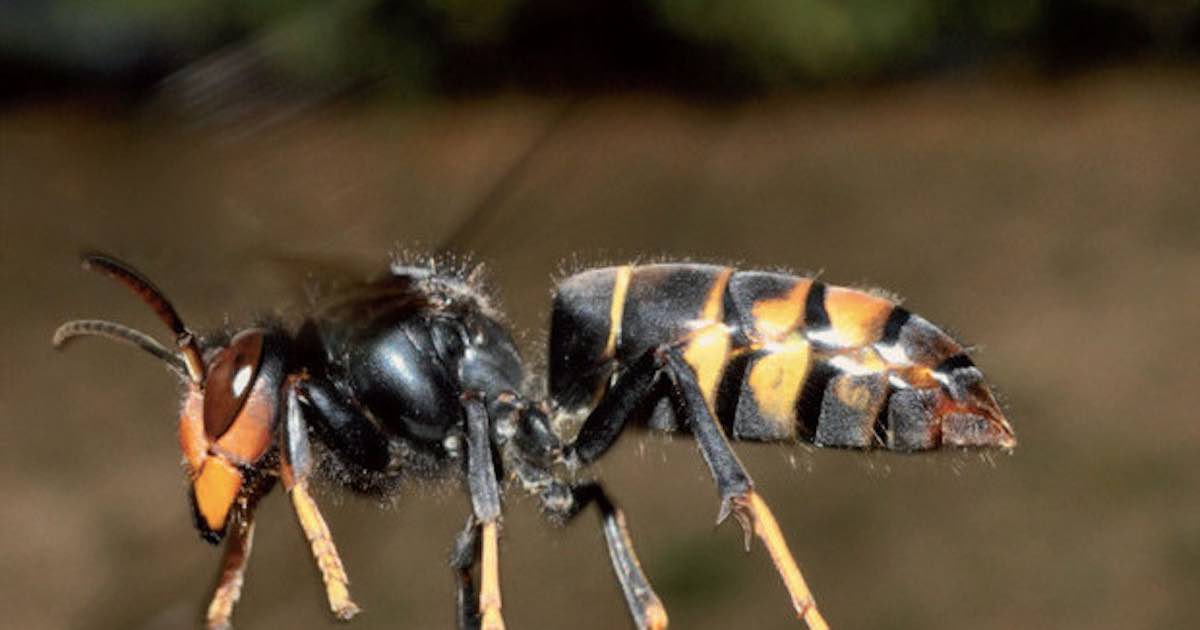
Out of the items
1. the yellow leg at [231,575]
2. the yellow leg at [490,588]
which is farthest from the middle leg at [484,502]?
the yellow leg at [231,575]

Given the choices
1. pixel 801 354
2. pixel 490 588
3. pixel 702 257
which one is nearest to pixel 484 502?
pixel 490 588

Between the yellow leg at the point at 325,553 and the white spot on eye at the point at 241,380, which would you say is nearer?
the yellow leg at the point at 325,553

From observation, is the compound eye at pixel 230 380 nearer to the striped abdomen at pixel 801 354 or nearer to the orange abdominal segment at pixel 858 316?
the striped abdomen at pixel 801 354

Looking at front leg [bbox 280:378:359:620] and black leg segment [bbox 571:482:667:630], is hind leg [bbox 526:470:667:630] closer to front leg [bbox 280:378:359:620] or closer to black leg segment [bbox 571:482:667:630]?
black leg segment [bbox 571:482:667:630]

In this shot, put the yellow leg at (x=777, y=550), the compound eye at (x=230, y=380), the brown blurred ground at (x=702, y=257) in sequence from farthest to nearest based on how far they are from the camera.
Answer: the brown blurred ground at (x=702, y=257) → the compound eye at (x=230, y=380) → the yellow leg at (x=777, y=550)

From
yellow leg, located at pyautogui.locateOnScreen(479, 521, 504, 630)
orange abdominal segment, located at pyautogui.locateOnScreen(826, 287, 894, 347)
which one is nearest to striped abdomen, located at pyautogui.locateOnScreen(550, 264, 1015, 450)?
orange abdominal segment, located at pyautogui.locateOnScreen(826, 287, 894, 347)

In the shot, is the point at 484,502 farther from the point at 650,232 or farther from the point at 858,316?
the point at 650,232

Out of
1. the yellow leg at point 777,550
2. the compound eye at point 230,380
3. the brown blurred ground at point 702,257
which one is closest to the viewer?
the yellow leg at point 777,550

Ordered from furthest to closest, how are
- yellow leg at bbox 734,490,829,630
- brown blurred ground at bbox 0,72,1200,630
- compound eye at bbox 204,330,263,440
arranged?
brown blurred ground at bbox 0,72,1200,630 → compound eye at bbox 204,330,263,440 → yellow leg at bbox 734,490,829,630
